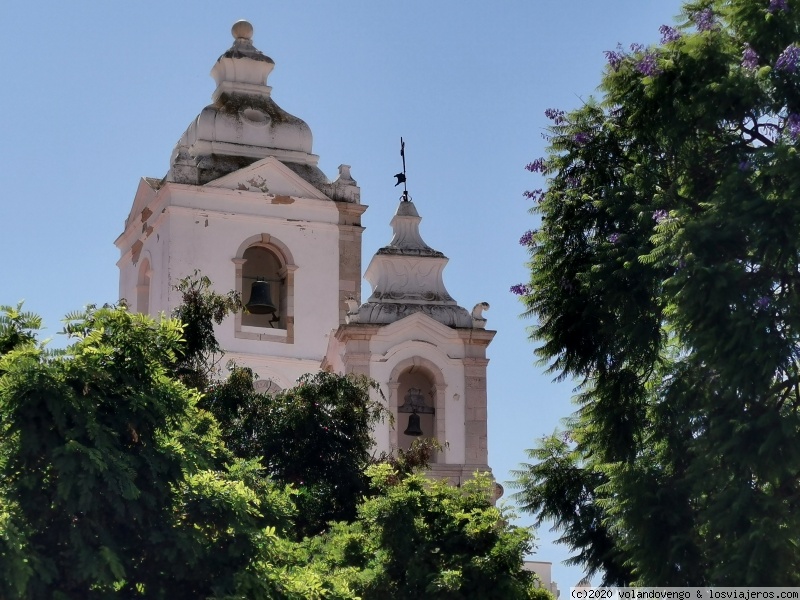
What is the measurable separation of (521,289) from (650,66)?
9.95 feet

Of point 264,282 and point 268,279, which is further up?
point 268,279

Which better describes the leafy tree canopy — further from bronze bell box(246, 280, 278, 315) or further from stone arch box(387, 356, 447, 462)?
bronze bell box(246, 280, 278, 315)

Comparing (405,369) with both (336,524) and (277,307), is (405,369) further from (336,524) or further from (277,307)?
(336,524)

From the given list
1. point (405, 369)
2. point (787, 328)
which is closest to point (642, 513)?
point (787, 328)

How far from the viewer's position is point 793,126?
20.3 meters

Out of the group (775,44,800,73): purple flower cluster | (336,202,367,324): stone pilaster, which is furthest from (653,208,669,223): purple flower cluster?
(336,202,367,324): stone pilaster

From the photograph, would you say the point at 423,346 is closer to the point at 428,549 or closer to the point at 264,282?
the point at 264,282

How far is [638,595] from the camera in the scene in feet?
68.7

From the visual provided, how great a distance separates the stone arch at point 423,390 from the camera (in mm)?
32031

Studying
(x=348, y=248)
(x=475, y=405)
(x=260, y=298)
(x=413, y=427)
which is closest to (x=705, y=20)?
(x=413, y=427)

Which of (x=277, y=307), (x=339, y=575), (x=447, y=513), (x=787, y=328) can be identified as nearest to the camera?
(x=787, y=328)

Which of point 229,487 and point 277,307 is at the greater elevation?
point 277,307

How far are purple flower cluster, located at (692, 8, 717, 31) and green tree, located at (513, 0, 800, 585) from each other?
0.02 metres

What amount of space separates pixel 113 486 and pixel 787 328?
20.7 feet
